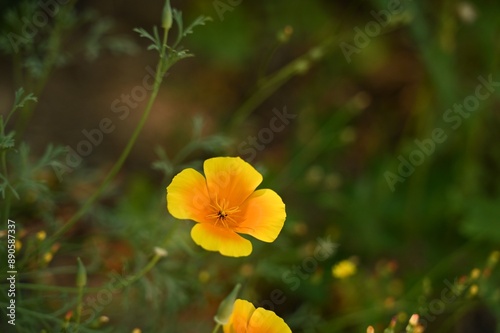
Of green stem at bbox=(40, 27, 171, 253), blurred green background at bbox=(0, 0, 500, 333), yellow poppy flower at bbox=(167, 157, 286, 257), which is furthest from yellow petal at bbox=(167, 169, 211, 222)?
blurred green background at bbox=(0, 0, 500, 333)

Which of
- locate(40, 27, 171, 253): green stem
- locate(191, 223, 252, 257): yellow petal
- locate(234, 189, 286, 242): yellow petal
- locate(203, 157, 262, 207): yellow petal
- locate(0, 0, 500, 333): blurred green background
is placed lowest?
locate(191, 223, 252, 257): yellow petal

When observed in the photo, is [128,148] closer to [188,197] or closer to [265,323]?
[188,197]

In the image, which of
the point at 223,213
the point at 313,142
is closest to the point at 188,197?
the point at 223,213

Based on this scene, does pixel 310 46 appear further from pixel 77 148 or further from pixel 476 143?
pixel 77 148

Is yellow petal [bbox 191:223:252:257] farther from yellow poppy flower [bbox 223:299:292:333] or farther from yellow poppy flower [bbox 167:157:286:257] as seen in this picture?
yellow poppy flower [bbox 223:299:292:333]

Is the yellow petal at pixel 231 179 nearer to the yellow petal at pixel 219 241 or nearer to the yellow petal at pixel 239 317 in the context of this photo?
the yellow petal at pixel 219 241

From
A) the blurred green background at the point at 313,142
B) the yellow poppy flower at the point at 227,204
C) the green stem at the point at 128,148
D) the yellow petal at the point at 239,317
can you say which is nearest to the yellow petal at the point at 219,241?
the yellow poppy flower at the point at 227,204

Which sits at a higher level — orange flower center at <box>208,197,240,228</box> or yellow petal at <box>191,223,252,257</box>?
orange flower center at <box>208,197,240,228</box>
